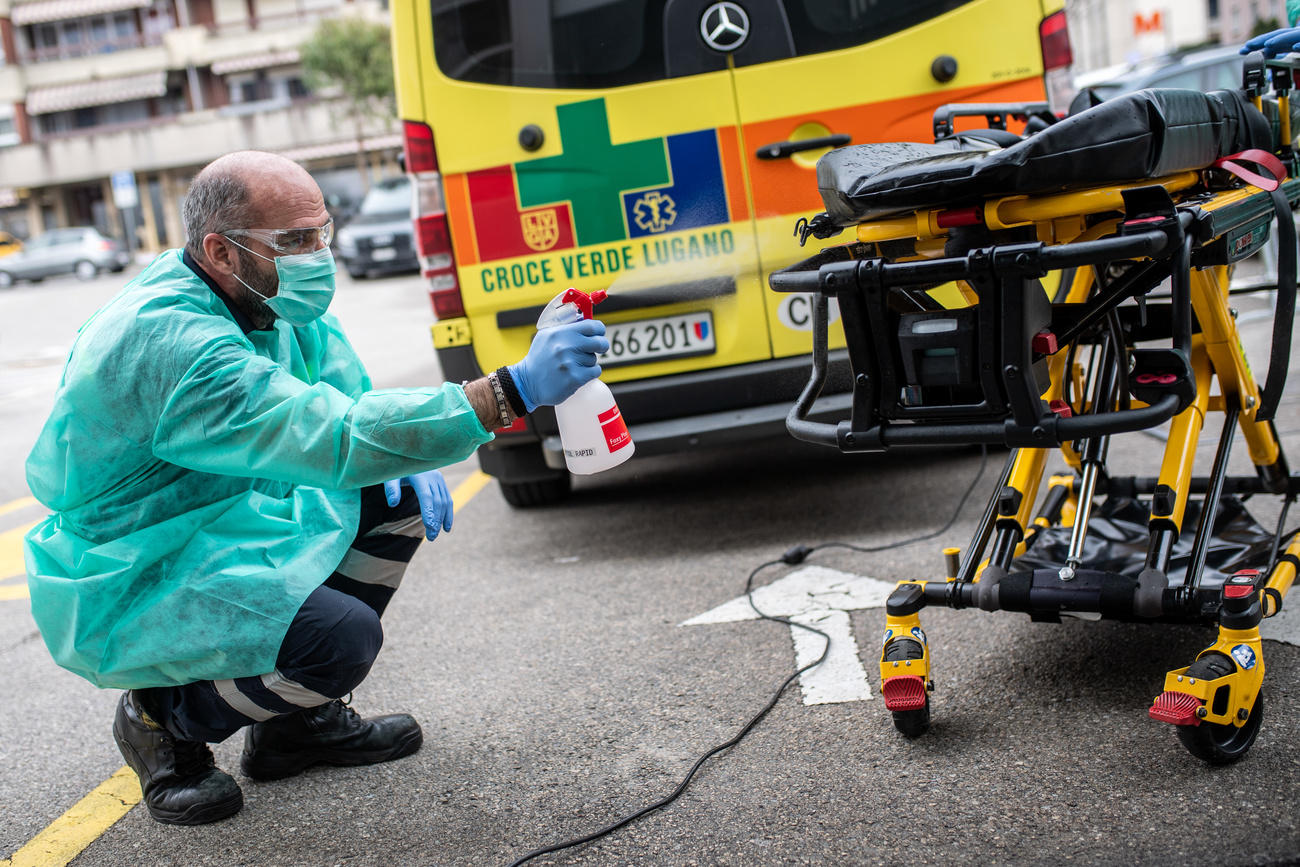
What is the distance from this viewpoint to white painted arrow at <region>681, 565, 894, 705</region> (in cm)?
299

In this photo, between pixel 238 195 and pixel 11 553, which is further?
pixel 11 553

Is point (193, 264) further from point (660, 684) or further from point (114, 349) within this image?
point (660, 684)

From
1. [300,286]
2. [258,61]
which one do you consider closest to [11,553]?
[300,286]

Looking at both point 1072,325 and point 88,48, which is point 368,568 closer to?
point 1072,325

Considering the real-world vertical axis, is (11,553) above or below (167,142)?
below

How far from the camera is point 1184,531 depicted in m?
3.26

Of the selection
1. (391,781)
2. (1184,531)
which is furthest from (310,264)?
(1184,531)

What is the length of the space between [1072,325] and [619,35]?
217cm

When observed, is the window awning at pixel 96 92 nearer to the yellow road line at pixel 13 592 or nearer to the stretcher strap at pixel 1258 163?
the yellow road line at pixel 13 592

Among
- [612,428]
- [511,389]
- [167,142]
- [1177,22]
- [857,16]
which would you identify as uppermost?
[167,142]

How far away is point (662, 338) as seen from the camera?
4.23m

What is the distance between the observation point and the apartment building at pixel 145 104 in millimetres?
43438

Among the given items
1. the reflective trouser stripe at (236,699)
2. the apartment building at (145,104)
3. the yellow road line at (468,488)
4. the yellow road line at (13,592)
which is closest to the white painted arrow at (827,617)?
the reflective trouser stripe at (236,699)

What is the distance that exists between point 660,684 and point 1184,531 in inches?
57.0
